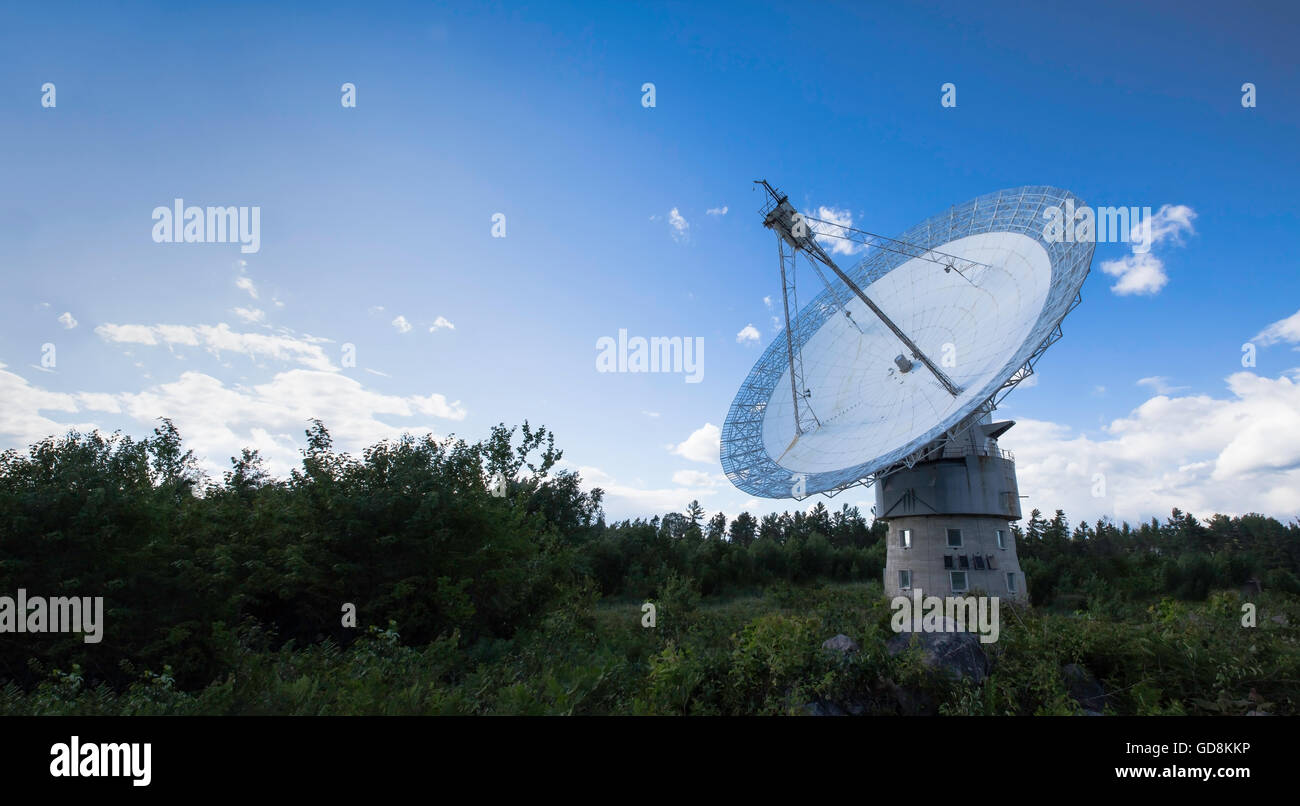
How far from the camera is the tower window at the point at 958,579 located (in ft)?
91.0

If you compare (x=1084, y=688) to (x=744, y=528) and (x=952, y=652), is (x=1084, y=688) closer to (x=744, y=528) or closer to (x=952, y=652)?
(x=952, y=652)

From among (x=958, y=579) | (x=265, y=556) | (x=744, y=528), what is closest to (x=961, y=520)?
(x=958, y=579)

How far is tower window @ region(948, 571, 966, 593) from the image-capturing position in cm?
2773

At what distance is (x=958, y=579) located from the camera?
27.9 metres

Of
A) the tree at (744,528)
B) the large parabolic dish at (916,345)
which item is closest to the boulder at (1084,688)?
the large parabolic dish at (916,345)

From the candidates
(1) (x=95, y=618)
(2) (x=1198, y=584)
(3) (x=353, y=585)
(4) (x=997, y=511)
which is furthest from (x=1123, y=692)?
(2) (x=1198, y=584)

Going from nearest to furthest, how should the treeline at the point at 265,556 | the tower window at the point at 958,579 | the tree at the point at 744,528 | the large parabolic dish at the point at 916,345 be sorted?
the treeline at the point at 265,556
the large parabolic dish at the point at 916,345
the tower window at the point at 958,579
the tree at the point at 744,528

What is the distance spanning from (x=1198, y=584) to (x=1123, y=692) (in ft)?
171

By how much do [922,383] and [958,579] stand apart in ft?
32.7

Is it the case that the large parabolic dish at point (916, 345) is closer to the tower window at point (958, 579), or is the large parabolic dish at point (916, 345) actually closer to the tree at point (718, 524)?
the tower window at point (958, 579)

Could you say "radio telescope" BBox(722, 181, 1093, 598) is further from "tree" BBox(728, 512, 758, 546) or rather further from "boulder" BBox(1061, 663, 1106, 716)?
"tree" BBox(728, 512, 758, 546)

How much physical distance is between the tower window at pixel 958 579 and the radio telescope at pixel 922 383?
0.05 m

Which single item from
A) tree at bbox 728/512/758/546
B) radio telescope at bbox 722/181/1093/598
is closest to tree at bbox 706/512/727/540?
tree at bbox 728/512/758/546

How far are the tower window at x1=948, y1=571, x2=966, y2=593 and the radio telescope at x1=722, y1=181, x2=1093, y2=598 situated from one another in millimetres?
47
